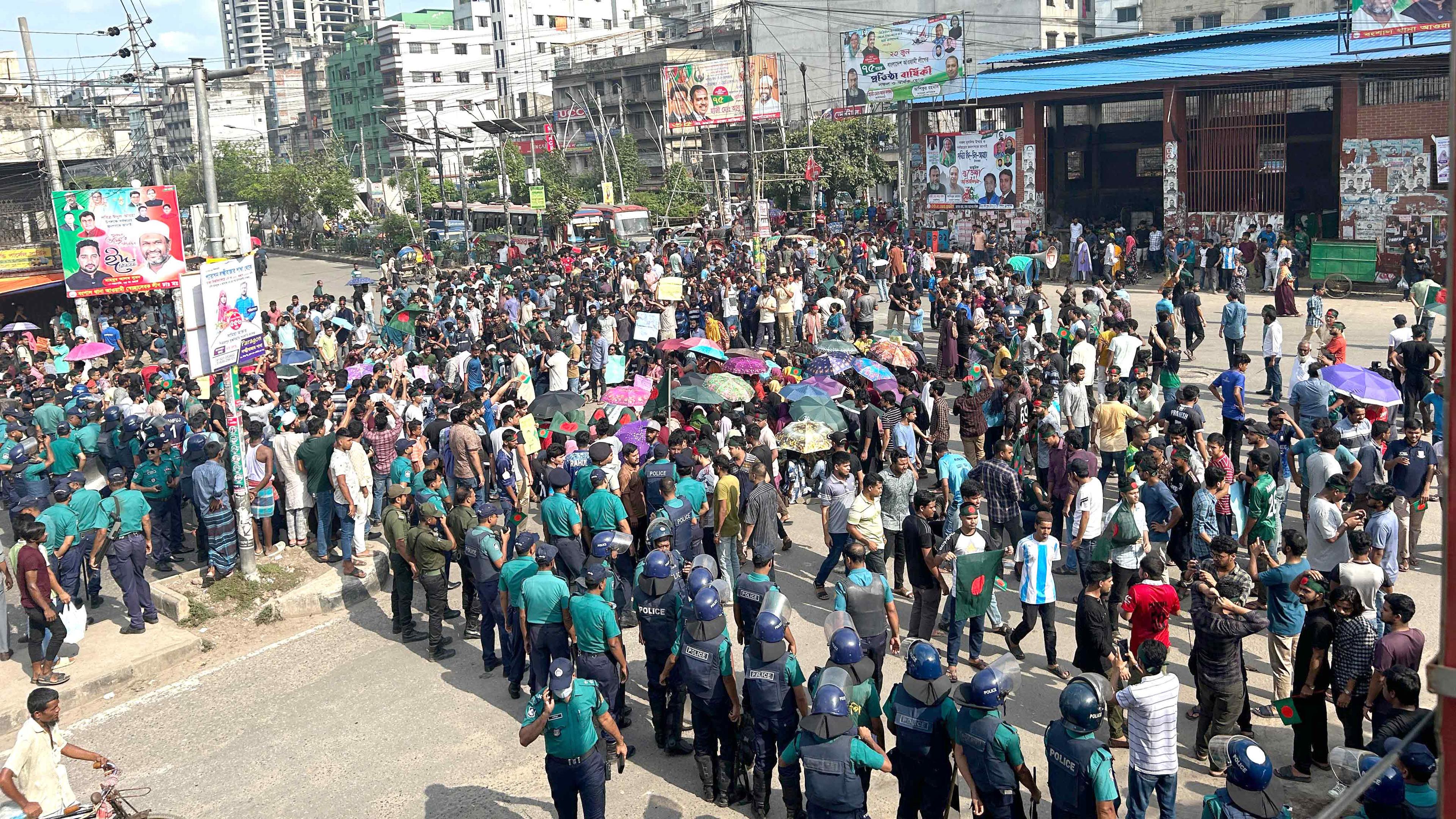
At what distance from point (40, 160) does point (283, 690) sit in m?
34.9

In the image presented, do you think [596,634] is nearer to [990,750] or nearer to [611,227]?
[990,750]

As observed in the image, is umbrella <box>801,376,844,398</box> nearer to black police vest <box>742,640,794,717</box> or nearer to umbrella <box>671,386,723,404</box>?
umbrella <box>671,386,723,404</box>

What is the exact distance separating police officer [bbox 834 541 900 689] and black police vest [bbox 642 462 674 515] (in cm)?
255

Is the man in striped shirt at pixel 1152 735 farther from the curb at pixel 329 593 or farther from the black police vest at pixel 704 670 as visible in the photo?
the curb at pixel 329 593

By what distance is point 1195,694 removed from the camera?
28.1 ft

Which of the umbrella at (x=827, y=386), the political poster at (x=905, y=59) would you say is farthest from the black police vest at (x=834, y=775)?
the political poster at (x=905, y=59)

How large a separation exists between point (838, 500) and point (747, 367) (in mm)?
5134

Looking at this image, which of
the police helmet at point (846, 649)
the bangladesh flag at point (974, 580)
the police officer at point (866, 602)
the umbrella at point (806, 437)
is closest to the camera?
the police helmet at point (846, 649)

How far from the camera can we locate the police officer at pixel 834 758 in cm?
615

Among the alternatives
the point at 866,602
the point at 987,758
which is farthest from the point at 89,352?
the point at 987,758

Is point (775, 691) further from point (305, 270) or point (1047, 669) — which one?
point (305, 270)

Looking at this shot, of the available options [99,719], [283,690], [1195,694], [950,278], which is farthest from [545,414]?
[950,278]

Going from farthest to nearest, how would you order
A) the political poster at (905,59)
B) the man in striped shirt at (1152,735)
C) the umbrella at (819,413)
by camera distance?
1. the political poster at (905,59)
2. the umbrella at (819,413)
3. the man in striped shirt at (1152,735)

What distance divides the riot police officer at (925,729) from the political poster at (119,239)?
1028 inches
